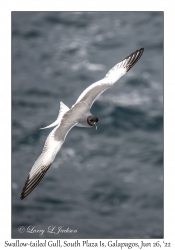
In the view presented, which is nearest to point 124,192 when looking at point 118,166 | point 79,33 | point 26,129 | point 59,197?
point 118,166

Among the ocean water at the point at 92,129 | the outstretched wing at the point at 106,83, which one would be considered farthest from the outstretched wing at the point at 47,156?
the ocean water at the point at 92,129

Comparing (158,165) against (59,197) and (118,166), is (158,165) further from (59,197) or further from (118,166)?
(59,197)

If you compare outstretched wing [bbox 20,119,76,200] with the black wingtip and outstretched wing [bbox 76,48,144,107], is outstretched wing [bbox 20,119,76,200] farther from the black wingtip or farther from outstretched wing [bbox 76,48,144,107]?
the black wingtip

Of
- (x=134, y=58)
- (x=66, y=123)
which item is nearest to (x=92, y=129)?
(x=134, y=58)

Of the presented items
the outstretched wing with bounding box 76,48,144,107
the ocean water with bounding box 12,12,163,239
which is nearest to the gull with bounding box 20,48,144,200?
the outstretched wing with bounding box 76,48,144,107

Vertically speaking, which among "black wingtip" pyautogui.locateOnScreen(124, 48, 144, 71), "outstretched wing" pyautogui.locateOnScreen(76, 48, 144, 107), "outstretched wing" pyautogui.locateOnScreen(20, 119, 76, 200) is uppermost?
"black wingtip" pyautogui.locateOnScreen(124, 48, 144, 71)
